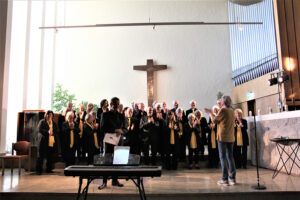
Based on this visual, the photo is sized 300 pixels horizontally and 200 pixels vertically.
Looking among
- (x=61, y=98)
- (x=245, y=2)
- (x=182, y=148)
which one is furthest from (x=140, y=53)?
(x=182, y=148)

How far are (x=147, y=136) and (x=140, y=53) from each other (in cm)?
529

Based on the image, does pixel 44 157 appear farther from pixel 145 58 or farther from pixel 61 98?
pixel 145 58

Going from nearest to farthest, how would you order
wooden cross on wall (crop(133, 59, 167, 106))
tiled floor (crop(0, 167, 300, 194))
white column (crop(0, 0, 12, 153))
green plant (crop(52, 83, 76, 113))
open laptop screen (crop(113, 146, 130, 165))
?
open laptop screen (crop(113, 146, 130, 165)), tiled floor (crop(0, 167, 300, 194)), white column (crop(0, 0, 12, 153)), green plant (crop(52, 83, 76, 113)), wooden cross on wall (crop(133, 59, 167, 106))

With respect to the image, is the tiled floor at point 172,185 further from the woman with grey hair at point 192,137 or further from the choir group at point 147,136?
the woman with grey hair at point 192,137

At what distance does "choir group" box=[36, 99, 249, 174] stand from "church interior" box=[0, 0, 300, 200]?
28 cm

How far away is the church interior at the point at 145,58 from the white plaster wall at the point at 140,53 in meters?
0.04

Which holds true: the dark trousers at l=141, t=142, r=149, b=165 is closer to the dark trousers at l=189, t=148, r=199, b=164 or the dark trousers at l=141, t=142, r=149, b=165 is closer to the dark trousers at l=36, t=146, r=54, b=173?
the dark trousers at l=189, t=148, r=199, b=164

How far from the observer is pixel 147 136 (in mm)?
6074

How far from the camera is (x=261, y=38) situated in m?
8.23

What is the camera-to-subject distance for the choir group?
602 centimetres

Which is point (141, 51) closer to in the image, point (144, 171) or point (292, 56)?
point (292, 56)

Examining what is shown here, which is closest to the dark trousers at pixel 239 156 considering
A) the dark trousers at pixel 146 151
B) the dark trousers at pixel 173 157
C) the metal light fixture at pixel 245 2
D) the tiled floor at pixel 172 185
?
the tiled floor at pixel 172 185

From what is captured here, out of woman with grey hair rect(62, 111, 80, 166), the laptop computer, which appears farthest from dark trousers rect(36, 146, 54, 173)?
the laptop computer

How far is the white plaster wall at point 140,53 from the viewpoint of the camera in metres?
10.4
